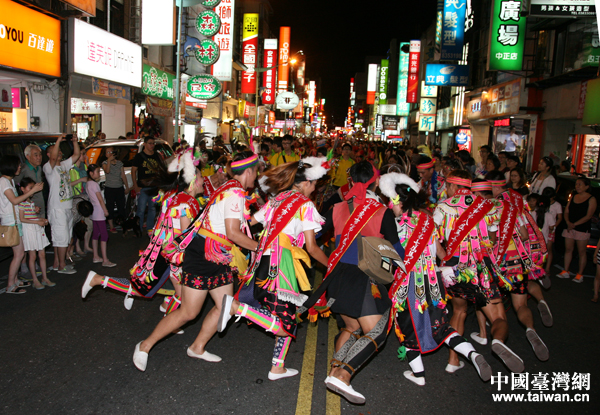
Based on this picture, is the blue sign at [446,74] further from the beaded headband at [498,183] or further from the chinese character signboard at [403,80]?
the chinese character signboard at [403,80]

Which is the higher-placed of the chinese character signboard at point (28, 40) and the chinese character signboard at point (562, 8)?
the chinese character signboard at point (562, 8)

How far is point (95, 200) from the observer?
25.7 ft

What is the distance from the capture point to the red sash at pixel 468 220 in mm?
4418

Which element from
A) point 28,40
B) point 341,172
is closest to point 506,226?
point 341,172

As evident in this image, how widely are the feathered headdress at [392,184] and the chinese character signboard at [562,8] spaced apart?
11215 millimetres

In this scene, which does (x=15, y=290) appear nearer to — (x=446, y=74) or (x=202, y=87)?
(x=202, y=87)

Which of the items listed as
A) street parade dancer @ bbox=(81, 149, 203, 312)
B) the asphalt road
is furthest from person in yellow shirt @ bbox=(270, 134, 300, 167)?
street parade dancer @ bbox=(81, 149, 203, 312)

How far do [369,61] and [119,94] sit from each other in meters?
173

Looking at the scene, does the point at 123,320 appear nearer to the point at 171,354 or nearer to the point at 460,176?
the point at 171,354

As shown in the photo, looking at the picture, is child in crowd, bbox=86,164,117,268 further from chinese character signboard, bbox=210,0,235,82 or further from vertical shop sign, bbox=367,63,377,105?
vertical shop sign, bbox=367,63,377,105

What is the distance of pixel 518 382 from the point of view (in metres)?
4.42

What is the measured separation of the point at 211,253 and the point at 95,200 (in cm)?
458

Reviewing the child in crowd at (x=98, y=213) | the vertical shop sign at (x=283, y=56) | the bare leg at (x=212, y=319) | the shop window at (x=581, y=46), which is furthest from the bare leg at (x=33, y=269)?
the vertical shop sign at (x=283, y=56)

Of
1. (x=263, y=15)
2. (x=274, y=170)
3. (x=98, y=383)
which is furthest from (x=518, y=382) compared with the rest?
(x=263, y=15)
